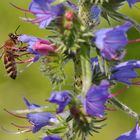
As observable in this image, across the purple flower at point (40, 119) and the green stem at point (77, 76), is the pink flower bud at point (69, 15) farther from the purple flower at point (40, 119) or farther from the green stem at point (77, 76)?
the purple flower at point (40, 119)

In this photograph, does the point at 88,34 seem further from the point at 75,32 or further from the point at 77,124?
the point at 77,124

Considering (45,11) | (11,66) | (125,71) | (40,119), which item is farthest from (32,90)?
(45,11)

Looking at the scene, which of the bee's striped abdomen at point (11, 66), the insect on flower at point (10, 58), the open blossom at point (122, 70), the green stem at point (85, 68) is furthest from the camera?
the bee's striped abdomen at point (11, 66)

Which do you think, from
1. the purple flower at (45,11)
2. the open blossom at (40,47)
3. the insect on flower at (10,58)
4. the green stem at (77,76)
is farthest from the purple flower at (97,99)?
the insect on flower at (10,58)

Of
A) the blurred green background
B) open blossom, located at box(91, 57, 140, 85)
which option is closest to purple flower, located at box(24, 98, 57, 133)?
open blossom, located at box(91, 57, 140, 85)

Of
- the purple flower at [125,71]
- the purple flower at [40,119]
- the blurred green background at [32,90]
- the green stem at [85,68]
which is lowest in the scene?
the blurred green background at [32,90]

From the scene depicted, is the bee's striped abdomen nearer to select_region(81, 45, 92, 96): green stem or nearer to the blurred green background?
select_region(81, 45, 92, 96): green stem

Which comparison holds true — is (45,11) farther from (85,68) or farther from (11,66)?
(11,66)
